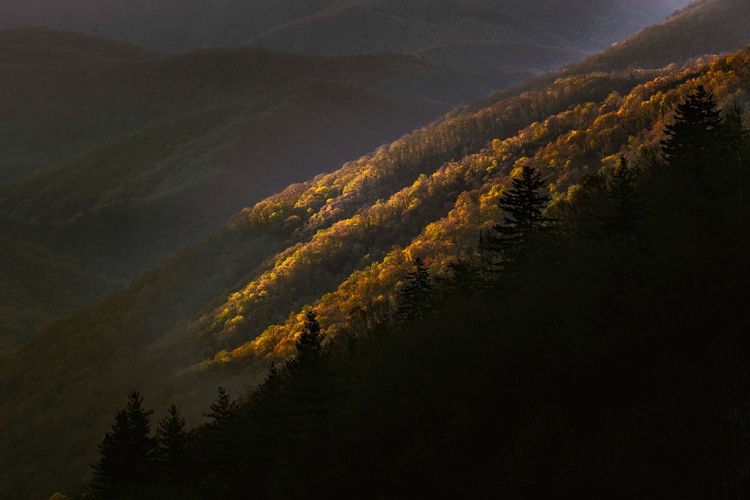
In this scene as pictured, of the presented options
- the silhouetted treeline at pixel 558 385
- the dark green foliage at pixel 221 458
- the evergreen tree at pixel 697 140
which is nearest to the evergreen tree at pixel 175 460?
the silhouetted treeline at pixel 558 385

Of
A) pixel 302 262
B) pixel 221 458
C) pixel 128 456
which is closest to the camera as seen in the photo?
pixel 221 458

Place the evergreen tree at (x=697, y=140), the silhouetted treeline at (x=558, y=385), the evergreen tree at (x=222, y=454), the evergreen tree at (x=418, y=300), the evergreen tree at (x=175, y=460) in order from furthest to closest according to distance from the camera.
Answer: the evergreen tree at (x=418, y=300) < the evergreen tree at (x=175, y=460) < the evergreen tree at (x=222, y=454) < the evergreen tree at (x=697, y=140) < the silhouetted treeline at (x=558, y=385)

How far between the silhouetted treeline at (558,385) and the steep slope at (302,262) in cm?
3595

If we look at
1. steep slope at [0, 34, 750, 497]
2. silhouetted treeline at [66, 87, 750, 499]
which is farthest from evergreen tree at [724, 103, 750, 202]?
steep slope at [0, 34, 750, 497]

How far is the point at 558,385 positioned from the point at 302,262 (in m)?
110

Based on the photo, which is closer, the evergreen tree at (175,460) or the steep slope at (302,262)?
the evergreen tree at (175,460)

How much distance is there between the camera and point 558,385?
2830 centimetres

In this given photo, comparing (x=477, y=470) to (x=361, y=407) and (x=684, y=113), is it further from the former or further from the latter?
(x=684, y=113)

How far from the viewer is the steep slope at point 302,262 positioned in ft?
351

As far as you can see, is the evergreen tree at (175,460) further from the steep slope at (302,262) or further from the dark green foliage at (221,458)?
the steep slope at (302,262)

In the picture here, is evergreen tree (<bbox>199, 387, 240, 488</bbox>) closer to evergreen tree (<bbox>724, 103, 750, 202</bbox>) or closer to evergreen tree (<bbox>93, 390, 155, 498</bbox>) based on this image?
evergreen tree (<bbox>93, 390, 155, 498</bbox>)

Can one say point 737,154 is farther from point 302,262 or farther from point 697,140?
point 302,262

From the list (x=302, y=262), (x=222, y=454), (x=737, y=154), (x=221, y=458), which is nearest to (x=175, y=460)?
(x=222, y=454)

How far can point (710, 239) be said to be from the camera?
31109 millimetres
